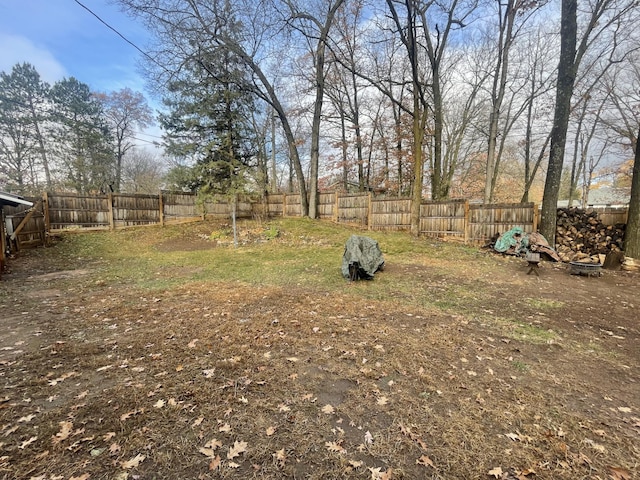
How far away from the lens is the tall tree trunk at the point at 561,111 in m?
7.64

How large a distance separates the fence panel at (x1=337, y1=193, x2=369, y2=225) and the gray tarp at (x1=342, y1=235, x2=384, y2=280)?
6.55m

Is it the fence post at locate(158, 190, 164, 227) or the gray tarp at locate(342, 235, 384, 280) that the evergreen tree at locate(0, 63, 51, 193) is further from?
the gray tarp at locate(342, 235, 384, 280)

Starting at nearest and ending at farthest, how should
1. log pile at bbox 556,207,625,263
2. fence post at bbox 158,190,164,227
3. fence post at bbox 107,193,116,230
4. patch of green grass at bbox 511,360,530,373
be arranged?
patch of green grass at bbox 511,360,530,373 → log pile at bbox 556,207,625,263 → fence post at bbox 107,193,116,230 → fence post at bbox 158,190,164,227

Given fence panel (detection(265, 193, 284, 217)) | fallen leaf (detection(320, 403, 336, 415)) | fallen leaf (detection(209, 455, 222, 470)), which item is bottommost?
fallen leaf (detection(209, 455, 222, 470))

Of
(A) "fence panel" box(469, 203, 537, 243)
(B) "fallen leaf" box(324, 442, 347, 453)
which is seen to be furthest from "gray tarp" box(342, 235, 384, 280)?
(A) "fence panel" box(469, 203, 537, 243)

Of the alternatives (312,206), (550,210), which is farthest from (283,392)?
(312,206)

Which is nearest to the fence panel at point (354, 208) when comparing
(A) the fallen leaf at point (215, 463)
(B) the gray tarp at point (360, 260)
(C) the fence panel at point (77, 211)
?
(B) the gray tarp at point (360, 260)

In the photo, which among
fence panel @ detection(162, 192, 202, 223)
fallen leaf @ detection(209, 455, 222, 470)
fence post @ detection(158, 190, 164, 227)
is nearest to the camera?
fallen leaf @ detection(209, 455, 222, 470)

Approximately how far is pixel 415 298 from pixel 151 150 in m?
30.4

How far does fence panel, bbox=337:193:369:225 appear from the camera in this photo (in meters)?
12.8

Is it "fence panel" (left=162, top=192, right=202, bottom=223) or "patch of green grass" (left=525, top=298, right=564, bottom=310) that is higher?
"fence panel" (left=162, top=192, right=202, bottom=223)

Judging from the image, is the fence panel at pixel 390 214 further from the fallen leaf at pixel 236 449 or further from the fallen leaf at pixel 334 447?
the fallen leaf at pixel 236 449

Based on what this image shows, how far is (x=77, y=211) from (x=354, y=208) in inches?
458

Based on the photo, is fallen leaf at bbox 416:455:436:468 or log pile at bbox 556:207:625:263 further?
log pile at bbox 556:207:625:263
